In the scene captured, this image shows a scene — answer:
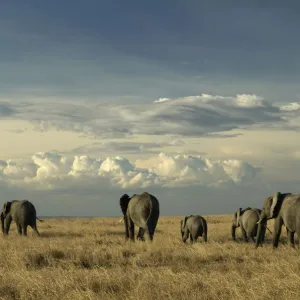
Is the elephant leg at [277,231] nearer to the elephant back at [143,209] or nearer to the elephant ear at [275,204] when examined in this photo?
the elephant ear at [275,204]

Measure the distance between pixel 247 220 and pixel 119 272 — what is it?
13.8m

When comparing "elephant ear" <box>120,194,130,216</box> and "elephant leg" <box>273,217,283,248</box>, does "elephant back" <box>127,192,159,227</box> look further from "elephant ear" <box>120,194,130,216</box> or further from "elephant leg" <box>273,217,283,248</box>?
"elephant leg" <box>273,217,283,248</box>

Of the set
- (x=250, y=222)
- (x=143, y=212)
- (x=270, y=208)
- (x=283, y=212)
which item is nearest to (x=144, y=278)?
(x=283, y=212)

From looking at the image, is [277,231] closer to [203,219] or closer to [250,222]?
[250,222]

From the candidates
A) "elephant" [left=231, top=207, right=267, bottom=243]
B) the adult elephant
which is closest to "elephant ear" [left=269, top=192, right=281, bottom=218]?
"elephant" [left=231, top=207, right=267, bottom=243]

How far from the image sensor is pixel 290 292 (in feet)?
33.1

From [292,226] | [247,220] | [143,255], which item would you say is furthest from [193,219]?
[143,255]

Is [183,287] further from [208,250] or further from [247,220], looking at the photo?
[247,220]

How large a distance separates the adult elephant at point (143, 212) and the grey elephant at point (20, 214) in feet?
23.2

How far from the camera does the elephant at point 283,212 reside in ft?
65.9

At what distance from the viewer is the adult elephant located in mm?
24844

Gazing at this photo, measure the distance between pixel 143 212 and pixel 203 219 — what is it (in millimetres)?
3012

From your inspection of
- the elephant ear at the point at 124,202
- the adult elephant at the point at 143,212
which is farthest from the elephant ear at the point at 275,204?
the elephant ear at the point at 124,202

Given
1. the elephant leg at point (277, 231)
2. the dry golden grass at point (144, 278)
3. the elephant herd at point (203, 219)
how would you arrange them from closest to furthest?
the dry golden grass at point (144, 278) → the elephant herd at point (203, 219) → the elephant leg at point (277, 231)
